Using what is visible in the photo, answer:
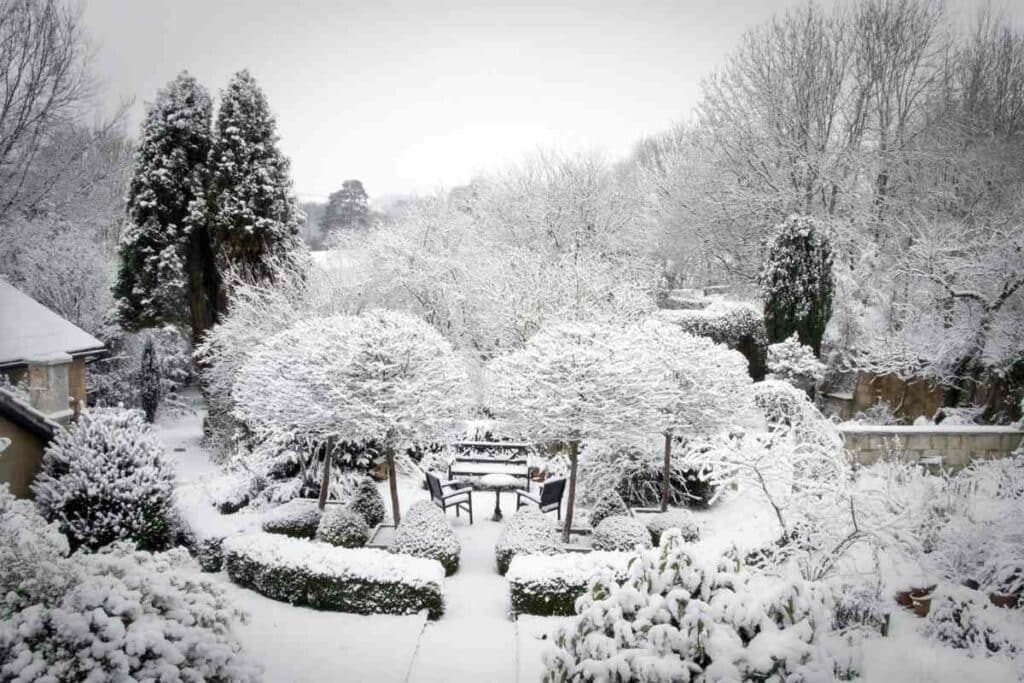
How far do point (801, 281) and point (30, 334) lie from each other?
616 inches

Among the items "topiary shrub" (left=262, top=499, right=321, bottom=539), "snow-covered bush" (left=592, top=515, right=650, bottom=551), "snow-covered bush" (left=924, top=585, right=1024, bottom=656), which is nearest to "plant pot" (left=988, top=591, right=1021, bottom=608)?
"snow-covered bush" (left=924, top=585, right=1024, bottom=656)

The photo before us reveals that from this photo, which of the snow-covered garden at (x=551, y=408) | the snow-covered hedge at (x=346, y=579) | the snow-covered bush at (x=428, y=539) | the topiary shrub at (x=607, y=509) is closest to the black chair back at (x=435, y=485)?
the snow-covered garden at (x=551, y=408)

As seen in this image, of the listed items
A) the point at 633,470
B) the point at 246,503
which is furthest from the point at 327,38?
the point at 633,470

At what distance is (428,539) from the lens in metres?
7.64

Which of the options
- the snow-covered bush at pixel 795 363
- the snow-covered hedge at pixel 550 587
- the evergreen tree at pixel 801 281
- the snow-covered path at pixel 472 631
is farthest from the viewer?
the evergreen tree at pixel 801 281

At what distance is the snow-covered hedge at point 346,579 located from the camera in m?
6.54

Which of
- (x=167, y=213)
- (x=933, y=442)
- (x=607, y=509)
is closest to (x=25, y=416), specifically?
(x=607, y=509)

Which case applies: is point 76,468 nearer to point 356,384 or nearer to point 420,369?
point 356,384

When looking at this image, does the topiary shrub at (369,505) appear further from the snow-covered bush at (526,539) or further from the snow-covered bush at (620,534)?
the snow-covered bush at (620,534)

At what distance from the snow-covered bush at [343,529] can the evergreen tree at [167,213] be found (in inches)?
397

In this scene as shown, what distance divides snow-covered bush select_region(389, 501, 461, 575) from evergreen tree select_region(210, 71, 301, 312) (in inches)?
399

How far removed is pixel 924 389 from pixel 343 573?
1261 centimetres

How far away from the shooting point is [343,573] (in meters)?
6.59

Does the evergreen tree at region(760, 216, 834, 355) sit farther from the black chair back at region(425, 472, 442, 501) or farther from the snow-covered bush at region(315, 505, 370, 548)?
the snow-covered bush at region(315, 505, 370, 548)
